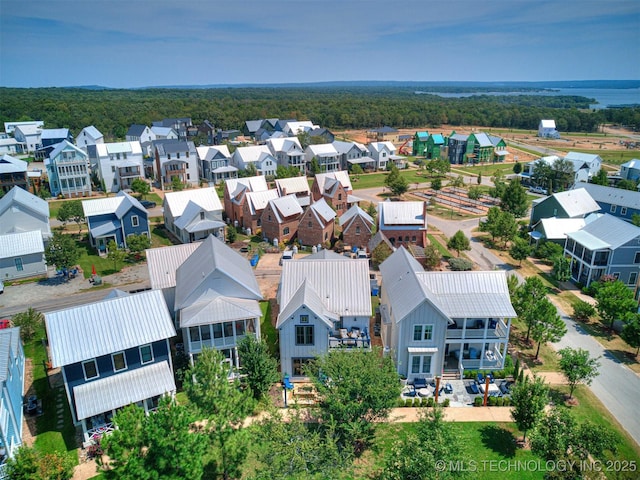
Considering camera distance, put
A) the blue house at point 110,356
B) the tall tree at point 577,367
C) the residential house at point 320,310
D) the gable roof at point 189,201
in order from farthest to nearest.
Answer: the gable roof at point 189,201 < the residential house at point 320,310 < the tall tree at point 577,367 < the blue house at point 110,356

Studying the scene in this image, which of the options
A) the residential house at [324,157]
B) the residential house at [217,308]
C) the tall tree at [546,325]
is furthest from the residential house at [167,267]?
the residential house at [324,157]

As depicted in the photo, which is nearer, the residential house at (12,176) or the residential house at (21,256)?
the residential house at (21,256)

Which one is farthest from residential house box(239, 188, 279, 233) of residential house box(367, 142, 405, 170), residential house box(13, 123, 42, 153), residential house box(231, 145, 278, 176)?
residential house box(13, 123, 42, 153)

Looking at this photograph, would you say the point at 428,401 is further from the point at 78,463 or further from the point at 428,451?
the point at 78,463

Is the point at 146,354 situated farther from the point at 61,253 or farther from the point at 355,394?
the point at 61,253

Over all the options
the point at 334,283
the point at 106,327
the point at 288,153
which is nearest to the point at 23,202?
the point at 106,327

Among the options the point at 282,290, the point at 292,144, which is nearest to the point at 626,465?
the point at 282,290

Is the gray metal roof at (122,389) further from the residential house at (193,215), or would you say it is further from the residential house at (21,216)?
the residential house at (21,216)

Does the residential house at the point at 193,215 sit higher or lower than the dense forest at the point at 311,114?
lower
